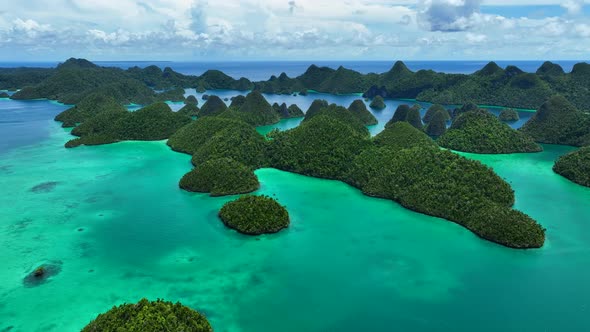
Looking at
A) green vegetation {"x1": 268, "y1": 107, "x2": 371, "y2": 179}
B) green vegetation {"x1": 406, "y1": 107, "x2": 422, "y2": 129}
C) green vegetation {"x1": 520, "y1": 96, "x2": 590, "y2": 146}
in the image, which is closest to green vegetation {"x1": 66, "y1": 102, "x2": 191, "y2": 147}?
green vegetation {"x1": 268, "y1": 107, "x2": 371, "y2": 179}

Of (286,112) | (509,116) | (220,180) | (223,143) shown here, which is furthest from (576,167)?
(286,112)

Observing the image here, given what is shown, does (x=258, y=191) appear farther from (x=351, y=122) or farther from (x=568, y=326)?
(x=351, y=122)

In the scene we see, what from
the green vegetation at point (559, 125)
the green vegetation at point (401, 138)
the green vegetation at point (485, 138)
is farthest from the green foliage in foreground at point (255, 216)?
the green vegetation at point (559, 125)

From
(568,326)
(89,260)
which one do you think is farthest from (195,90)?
(568,326)

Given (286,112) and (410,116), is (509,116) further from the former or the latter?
(286,112)

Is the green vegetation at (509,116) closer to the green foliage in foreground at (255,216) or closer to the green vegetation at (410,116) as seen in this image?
the green vegetation at (410,116)

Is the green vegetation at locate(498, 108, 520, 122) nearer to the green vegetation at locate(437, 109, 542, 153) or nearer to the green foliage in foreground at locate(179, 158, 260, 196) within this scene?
the green vegetation at locate(437, 109, 542, 153)
